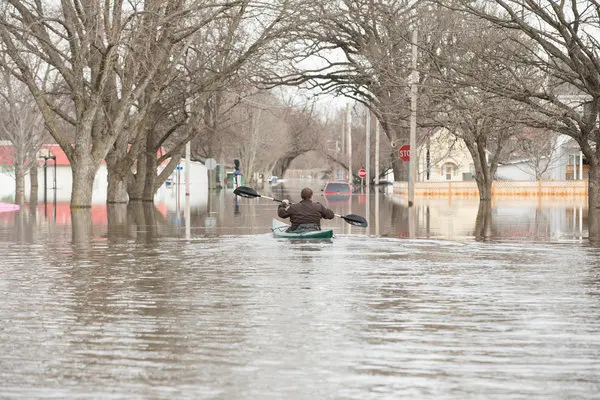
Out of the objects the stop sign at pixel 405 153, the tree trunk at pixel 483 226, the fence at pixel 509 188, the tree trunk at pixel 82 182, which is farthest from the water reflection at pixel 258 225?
the fence at pixel 509 188

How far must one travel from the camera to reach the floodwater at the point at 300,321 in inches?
344

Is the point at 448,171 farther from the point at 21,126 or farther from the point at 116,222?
the point at 116,222

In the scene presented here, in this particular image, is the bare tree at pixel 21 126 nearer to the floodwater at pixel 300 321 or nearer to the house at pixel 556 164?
the house at pixel 556 164

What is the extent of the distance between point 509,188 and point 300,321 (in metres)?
70.9

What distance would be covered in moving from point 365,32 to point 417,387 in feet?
160

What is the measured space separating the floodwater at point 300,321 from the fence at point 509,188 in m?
55.3

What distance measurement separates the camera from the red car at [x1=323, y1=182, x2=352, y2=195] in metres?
82.6

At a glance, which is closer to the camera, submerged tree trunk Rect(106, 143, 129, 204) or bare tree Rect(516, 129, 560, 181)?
submerged tree trunk Rect(106, 143, 129, 204)

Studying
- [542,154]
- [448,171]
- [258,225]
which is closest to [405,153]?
[258,225]

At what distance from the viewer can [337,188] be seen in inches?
3263

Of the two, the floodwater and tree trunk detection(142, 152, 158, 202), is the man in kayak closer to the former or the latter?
the floodwater

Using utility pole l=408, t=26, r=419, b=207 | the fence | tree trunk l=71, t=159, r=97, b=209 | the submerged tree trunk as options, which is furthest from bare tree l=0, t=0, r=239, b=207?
the fence

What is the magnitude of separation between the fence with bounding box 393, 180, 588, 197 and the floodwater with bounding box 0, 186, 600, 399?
5525 centimetres

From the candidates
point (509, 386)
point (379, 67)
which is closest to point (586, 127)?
point (379, 67)
